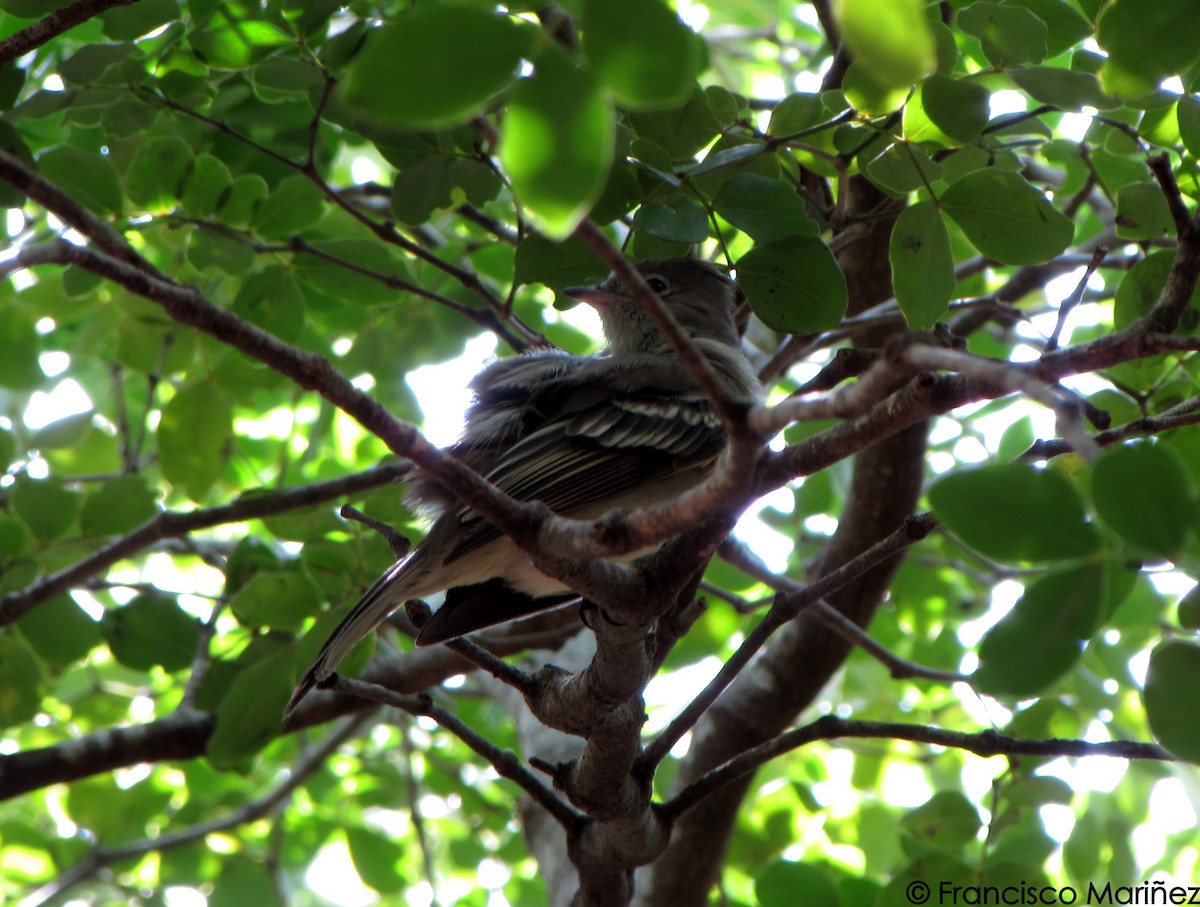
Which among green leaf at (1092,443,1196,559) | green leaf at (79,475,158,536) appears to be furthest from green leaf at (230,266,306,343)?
green leaf at (1092,443,1196,559)

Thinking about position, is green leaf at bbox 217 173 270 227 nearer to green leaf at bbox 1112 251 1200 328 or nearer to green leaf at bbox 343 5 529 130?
green leaf at bbox 343 5 529 130

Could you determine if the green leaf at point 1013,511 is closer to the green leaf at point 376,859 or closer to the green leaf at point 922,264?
the green leaf at point 922,264

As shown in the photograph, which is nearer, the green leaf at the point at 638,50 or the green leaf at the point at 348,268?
the green leaf at the point at 638,50

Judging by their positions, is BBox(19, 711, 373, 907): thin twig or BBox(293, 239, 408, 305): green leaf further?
→ BBox(19, 711, 373, 907): thin twig

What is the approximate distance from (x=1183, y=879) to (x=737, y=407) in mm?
7485

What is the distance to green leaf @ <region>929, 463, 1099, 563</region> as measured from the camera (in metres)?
1.65

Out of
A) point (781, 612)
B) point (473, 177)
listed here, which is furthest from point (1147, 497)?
point (473, 177)

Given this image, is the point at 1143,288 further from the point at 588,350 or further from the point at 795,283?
the point at 588,350

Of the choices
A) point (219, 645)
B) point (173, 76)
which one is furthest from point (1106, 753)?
point (219, 645)

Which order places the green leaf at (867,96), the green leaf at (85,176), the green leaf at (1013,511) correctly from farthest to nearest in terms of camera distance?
the green leaf at (85,176)
the green leaf at (867,96)
the green leaf at (1013,511)

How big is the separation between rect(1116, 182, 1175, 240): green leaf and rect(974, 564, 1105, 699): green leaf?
1925 mm

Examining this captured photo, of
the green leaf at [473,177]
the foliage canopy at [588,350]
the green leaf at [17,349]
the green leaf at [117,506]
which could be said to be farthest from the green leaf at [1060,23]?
the green leaf at [17,349]

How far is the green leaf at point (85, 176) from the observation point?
3777mm

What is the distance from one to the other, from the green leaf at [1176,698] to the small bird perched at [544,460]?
2.00m
